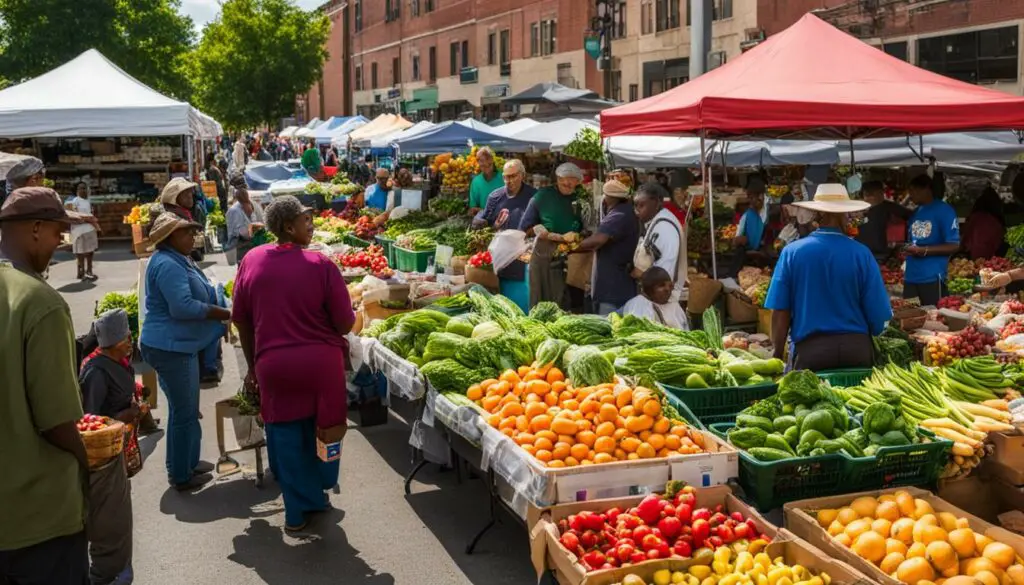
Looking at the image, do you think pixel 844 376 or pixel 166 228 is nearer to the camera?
pixel 844 376

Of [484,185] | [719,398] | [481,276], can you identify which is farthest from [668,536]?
[484,185]

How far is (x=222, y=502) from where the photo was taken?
6.72m

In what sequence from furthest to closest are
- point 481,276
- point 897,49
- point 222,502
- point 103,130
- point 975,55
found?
point 897,49, point 975,55, point 103,130, point 481,276, point 222,502

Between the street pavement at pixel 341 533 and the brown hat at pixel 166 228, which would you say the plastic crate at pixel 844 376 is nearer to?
the street pavement at pixel 341 533

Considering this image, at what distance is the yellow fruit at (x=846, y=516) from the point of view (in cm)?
455

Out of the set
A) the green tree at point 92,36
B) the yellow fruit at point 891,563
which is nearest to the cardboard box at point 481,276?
the yellow fruit at point 891,563

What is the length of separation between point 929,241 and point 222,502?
670cm

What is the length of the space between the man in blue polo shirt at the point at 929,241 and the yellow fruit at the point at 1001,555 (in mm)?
5551

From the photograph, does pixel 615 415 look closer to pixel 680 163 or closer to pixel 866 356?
pixel 866 356

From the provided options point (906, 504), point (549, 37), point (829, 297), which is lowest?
point (906, 504)

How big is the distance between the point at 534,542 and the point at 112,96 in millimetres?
17523

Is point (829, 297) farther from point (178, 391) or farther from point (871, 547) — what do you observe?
point (178, 391)

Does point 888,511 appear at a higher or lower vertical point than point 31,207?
lower

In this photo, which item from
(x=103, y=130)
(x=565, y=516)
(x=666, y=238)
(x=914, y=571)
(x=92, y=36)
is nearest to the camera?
(x=914, y=571)
